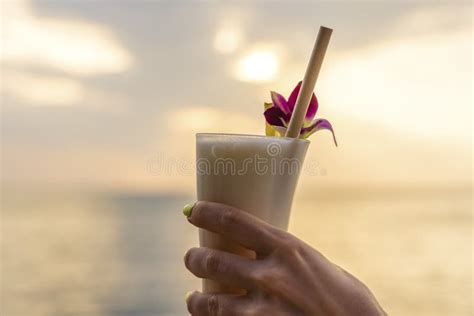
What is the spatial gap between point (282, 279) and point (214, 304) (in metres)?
0.14

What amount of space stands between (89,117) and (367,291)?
15.8 m

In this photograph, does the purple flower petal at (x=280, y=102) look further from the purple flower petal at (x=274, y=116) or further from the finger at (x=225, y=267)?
the finger at (x=225, y=267)

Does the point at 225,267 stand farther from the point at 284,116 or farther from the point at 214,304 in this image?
the point at 284,116

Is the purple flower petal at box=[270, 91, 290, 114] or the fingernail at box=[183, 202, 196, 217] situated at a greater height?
the purple flower petal at box=[270, 91, 290, 114]

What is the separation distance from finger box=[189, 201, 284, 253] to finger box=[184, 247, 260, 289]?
0.02 meters

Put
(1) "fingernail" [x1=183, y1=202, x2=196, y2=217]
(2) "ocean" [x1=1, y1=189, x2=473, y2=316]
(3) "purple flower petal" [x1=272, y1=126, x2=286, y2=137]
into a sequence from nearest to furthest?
(1) "fingernail" [x1=183, y1=202, x2=196, y2=217]
(3) "purple flower petal" [x1=272, y1=126, x2=286, y2=137]
(2) "ocean" [x1=1, y1=189, x2=473, y2=316]

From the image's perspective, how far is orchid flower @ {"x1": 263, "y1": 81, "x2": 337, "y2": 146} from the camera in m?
0.99

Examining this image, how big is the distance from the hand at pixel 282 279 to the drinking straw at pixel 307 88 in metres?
0.21

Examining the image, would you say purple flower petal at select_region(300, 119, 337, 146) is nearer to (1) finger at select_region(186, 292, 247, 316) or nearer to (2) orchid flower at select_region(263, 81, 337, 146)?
(2) orchid flower at select_region(263, 81, 337, 146)

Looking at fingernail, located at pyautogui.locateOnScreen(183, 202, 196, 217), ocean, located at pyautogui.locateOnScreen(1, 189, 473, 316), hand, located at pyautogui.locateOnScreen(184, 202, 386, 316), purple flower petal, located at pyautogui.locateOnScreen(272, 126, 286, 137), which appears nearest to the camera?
hand, located at pyautogui.locateOnScreen(184, 202, 386, 316)

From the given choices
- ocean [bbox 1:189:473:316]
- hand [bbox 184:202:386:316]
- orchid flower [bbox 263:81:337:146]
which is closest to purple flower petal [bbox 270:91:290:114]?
orchid flower [bbox 263:81:337:146]

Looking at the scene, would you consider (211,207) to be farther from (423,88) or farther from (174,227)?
(174,227)

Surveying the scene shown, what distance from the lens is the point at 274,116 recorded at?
3.25 ft

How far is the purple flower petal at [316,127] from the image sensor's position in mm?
978
